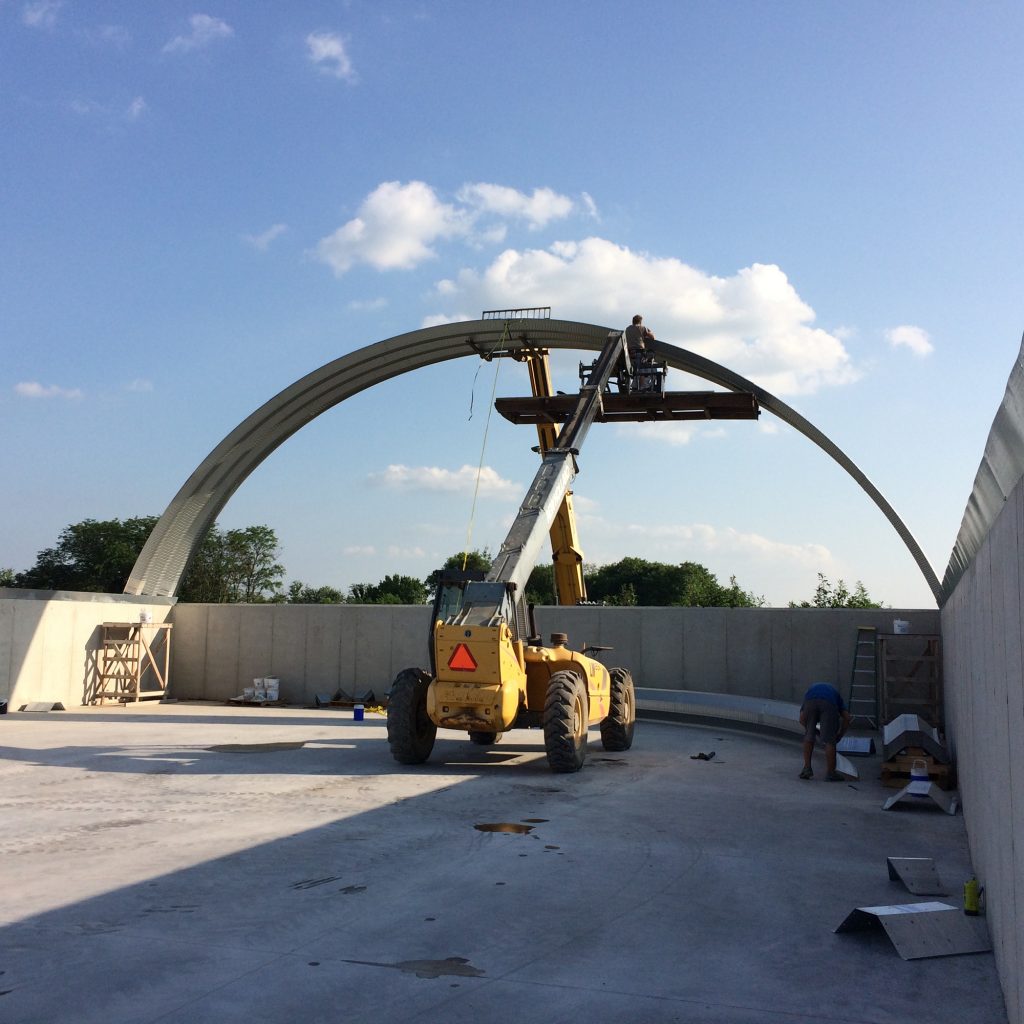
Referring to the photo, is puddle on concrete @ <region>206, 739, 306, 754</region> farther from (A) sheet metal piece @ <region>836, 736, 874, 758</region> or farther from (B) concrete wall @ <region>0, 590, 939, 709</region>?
(A) sheet metal piece @ <region>836, 736, 874, 758</region>

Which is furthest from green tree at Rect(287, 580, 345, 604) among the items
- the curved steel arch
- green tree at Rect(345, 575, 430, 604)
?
the curved steel arch

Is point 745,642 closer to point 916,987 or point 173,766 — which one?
point 173,766

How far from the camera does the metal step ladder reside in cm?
1895

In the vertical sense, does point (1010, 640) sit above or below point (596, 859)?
above

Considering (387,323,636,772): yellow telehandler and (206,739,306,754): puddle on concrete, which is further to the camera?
(206,739,306,754): puddle on concrete

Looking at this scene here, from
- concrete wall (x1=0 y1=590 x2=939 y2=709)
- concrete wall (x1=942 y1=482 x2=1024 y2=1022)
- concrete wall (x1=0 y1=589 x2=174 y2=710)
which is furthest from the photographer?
concrete wall (x1=0 y1=589 x2=174 y2=710)

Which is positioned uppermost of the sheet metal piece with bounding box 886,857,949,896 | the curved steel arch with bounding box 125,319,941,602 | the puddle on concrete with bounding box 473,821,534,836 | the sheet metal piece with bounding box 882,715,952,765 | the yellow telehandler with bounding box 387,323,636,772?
the curved steel arch with bounding box 125,319,941,602

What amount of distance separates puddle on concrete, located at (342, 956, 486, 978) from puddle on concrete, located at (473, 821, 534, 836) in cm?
369

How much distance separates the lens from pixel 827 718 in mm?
12742

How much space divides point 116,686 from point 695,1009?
23257 mm

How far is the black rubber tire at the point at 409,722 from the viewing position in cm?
1372

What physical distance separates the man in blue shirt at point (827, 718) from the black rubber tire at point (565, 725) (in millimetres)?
2936

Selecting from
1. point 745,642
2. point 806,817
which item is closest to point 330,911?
point 806,817

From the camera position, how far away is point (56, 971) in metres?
5.41
